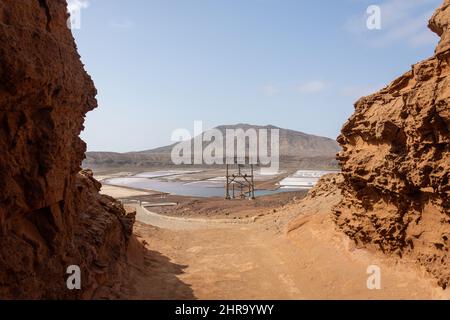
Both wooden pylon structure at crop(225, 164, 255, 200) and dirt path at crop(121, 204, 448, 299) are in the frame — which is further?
wooden pylon structure at crop(225, 164, 255, 200)

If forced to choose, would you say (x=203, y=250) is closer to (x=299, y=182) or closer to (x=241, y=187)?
(x=241, y=187)

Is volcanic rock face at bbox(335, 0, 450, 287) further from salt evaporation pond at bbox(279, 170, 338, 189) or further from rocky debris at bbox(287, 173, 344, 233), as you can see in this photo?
salt evaporation pond at bbox(279, 170, 338, 189)

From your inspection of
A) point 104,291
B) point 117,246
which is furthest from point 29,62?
point 117,246

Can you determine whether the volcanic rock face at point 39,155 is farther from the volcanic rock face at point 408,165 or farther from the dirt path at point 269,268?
the volcanic rock face at point 408,165

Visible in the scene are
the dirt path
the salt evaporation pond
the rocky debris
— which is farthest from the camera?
the salt evaporation pond

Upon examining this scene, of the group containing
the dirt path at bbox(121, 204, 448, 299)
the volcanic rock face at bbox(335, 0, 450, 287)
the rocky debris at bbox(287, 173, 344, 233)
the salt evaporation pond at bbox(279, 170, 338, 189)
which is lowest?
the salt evaporation pond at bbox(279, 170, 338, 189)

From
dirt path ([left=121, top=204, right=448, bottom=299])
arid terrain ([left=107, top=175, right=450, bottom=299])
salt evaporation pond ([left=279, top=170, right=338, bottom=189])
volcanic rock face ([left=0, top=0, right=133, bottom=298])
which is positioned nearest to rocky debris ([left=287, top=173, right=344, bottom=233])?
arid terrain ([left=107, top=175, right=450, bottom=299])

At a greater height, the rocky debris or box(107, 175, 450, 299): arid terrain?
the rocky debris
